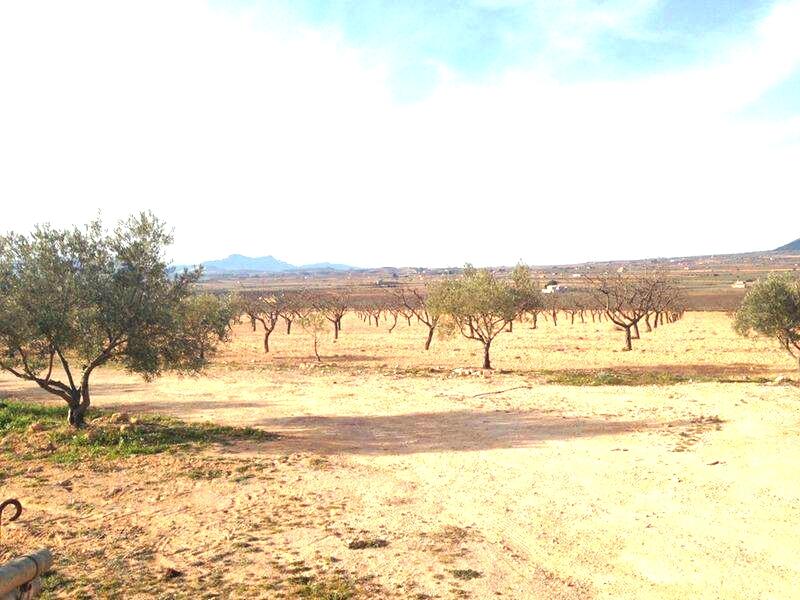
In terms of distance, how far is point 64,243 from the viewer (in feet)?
68.0

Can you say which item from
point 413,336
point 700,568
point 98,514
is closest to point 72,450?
point 98,514

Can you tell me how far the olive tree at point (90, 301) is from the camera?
780 inches

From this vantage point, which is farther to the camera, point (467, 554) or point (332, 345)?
point (332, 345)

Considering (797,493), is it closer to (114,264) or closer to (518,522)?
(518,522)

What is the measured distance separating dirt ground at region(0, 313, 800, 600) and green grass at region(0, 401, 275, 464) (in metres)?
1.29

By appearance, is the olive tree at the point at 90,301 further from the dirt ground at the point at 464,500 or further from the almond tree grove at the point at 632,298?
the almond tree grove at the point at 632,298

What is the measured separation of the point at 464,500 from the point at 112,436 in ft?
46.4

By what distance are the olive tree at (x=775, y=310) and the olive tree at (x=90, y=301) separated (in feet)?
106

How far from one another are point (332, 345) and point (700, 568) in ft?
178

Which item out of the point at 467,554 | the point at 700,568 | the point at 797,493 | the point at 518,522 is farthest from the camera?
the point at 797,493

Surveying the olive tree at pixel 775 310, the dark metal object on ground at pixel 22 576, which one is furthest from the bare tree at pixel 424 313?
the dark metal object on ground at pixel 22 576

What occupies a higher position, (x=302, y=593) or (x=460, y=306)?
(x=460, y=306)

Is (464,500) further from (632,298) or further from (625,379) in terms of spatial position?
(632,298)

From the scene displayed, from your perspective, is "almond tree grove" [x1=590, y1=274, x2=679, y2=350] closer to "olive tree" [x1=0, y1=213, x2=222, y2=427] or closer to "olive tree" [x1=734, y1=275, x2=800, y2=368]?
"olive tree" [x1=734, y1=275, x2=800, y2=368]
